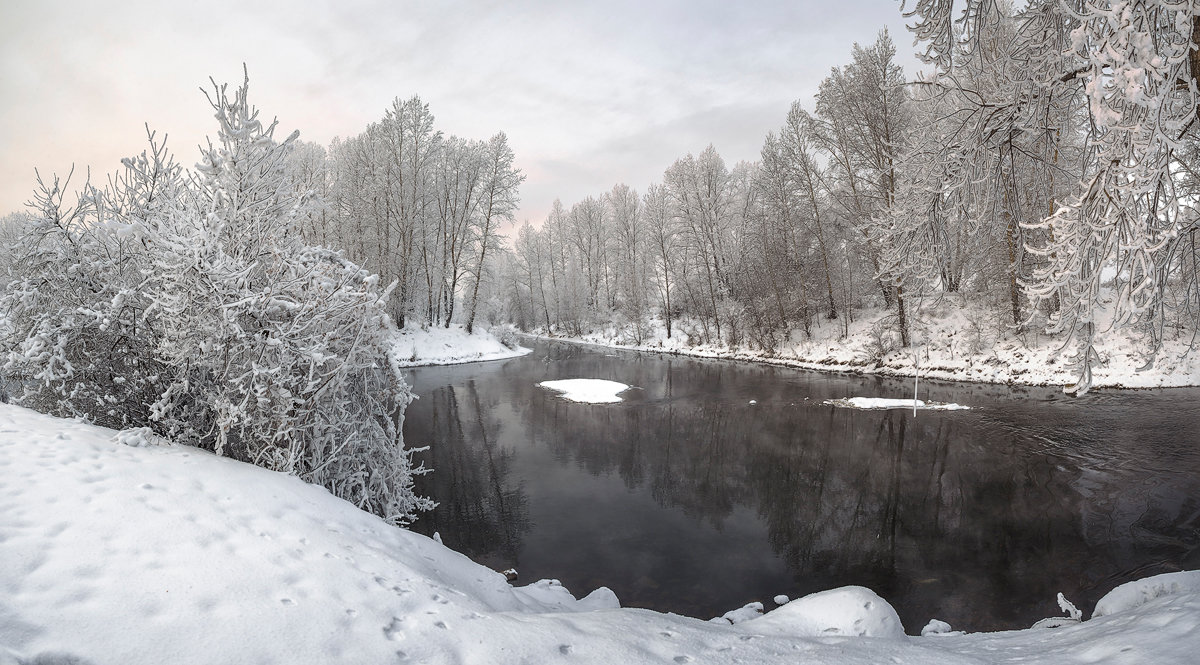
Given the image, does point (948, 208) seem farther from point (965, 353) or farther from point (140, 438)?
point (965, 353)

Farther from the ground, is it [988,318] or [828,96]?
[828,96]

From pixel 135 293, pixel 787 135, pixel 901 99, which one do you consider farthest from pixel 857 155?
pixel 135 293

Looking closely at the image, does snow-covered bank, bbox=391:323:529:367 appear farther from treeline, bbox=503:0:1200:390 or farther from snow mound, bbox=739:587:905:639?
snow mound, bbox=739:587:905:639

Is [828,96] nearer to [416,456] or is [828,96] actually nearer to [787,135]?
[787,135]

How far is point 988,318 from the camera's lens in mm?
19250

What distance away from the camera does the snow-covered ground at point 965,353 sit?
1444cm

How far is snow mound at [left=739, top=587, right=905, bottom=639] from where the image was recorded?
3506 millimetres

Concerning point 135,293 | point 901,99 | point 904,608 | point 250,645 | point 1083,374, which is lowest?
point 904,608

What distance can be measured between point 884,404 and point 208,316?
15.1 m

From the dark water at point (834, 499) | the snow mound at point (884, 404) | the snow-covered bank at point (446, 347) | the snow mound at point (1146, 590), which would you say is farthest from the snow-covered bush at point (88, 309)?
the snow-covered bank at point (446, 347)

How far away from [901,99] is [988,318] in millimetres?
9154

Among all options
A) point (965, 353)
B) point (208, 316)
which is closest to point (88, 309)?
point (208, 316)

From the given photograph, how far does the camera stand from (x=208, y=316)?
471 centimetres

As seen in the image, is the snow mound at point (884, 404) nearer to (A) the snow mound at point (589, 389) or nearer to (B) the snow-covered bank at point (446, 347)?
(A) the snow mound at point (589, 389)
